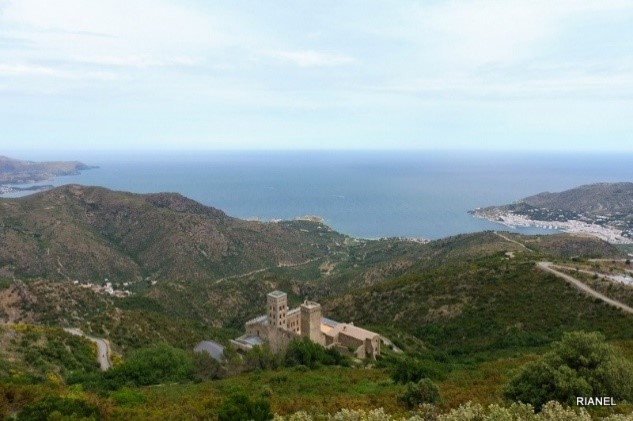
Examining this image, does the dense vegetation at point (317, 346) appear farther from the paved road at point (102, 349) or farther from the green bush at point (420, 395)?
the paved road at point (102, 349)

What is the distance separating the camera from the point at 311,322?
3872cm

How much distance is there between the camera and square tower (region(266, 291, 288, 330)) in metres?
38.0

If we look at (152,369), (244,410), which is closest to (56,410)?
(244,410)

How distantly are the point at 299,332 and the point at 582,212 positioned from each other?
17429 cm

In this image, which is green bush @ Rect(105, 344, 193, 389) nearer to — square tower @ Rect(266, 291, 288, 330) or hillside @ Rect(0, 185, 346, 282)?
square tower @ Rect(266, 291, 288, 330)

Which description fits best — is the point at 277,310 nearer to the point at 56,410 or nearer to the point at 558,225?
the point at 56,410

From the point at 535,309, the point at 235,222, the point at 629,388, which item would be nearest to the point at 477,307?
the point at 535,309

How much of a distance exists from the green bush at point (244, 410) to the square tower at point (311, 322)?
982 inches

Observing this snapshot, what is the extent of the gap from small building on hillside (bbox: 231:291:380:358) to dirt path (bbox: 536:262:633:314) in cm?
2018

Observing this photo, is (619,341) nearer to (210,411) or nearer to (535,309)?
(535,309)

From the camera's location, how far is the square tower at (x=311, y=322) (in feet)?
127

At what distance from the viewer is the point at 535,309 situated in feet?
130

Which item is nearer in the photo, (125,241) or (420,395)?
(420,395)

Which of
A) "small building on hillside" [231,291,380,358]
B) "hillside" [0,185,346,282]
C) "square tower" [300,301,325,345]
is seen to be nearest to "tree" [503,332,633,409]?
"small building on hillside" [231,291,380,358]
